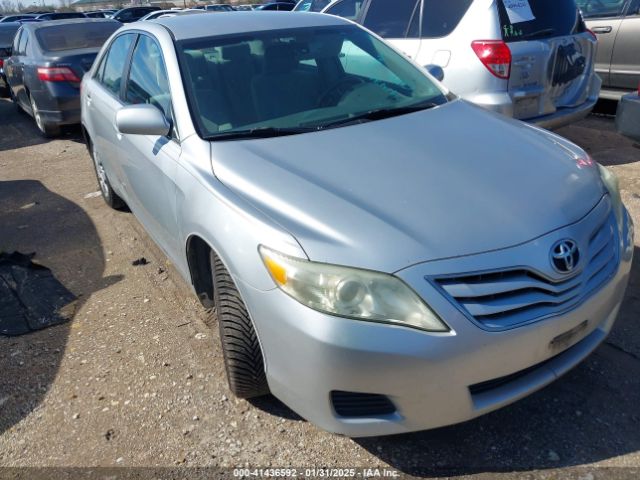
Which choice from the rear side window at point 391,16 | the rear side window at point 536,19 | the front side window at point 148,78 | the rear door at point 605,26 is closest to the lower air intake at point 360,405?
the front side window at point 148,78

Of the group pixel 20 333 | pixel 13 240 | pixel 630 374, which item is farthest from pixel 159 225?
pixel 630 374

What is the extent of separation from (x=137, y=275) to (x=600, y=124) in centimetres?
556

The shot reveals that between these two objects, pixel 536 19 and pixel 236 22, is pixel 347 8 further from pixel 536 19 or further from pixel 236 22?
pixel 236 22

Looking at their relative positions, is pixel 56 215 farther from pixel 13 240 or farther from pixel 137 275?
pixel 137 275

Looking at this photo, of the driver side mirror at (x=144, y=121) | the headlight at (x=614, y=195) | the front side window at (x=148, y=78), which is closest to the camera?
the headlight at (x=614, y=195)

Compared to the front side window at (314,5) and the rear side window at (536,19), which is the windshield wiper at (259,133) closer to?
the rear side window at (536,19)

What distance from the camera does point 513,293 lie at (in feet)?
6.84

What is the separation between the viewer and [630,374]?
2.77 m

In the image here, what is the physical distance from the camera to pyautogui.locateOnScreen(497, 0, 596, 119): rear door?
502cm

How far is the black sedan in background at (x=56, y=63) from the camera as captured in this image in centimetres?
769

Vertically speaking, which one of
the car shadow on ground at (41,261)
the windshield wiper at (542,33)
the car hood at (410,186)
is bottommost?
the car shadow on ground at (41,261)

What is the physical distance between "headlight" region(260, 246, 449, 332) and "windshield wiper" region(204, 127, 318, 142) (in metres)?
0.99

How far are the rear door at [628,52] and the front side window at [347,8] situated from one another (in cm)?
289

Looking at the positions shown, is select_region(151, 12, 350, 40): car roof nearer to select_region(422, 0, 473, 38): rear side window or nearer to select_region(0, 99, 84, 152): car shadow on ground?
select_region(422, 0, 473, 38): rear side window
